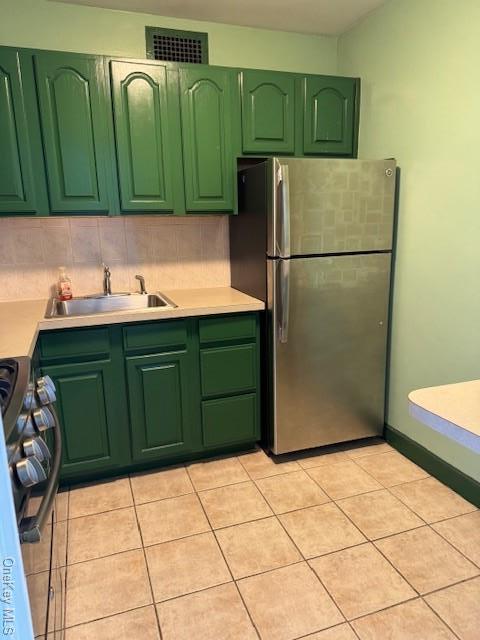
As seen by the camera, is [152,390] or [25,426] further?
[152,390]

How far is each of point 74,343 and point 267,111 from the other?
1.60 meters

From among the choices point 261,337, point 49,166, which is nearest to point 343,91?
point 261,337

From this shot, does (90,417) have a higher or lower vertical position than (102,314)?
lower

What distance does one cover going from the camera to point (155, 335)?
2.20 metres

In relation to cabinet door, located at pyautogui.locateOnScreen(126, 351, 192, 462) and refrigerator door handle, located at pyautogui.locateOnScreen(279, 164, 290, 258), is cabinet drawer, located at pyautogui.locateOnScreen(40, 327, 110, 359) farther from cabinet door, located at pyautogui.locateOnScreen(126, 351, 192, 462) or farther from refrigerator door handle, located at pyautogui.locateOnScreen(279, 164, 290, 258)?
refrigerator door handle, located at pyautogui.locateOnScreen(279, 164, 290, 258)

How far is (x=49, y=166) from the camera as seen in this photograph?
2119mm

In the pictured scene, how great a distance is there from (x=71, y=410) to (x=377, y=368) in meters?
1.68

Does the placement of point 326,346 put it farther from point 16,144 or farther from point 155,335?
point 16,144

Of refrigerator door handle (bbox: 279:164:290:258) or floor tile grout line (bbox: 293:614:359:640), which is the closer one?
floor tile grout line (bbox: 293:614:359:640)

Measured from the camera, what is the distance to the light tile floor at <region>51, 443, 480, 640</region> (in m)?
1.47

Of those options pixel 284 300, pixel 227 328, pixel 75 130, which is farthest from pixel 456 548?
pixel 75 130

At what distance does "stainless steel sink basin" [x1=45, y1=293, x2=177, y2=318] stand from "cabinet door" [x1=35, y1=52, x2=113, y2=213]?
53 cm

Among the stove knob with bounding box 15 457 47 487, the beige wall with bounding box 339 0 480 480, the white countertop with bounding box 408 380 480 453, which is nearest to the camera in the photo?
the stove knob with bounding box 15 457 47 487

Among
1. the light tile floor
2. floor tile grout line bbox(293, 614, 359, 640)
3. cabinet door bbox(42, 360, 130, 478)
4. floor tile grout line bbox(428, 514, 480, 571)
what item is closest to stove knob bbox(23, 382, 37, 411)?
the light tile floor
